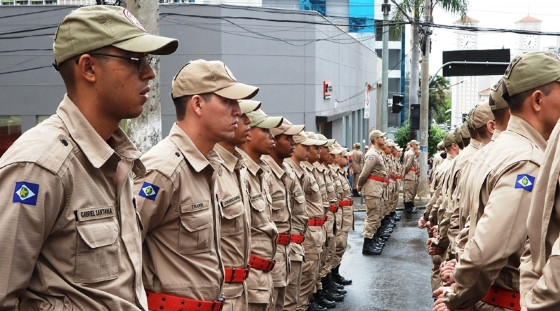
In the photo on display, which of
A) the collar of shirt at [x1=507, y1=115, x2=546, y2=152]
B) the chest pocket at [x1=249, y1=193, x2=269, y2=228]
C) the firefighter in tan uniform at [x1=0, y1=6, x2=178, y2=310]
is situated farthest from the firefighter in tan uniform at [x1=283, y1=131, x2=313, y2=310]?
the firefighter in tan uniform at [x1=0, y1=6, x2=178, y2=310]

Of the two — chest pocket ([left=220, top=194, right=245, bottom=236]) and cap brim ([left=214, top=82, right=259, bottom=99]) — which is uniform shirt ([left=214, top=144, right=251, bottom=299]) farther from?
cap brim ([left=214, top=82, right=259, bottom=99])

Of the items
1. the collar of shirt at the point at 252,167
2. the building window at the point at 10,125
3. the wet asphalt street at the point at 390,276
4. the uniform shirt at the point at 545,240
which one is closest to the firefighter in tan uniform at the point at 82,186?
the uniform shirt at the point at 545,240

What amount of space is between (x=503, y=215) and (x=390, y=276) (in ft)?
30.3

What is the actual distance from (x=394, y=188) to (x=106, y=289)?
18.6 meters

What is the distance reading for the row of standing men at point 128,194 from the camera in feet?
8.52

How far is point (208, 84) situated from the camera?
14.7 feet

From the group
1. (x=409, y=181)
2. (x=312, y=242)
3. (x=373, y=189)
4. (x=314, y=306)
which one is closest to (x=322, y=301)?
(x=314, y=306)

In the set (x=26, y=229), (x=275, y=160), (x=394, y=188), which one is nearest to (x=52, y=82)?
(x=394, y=188)

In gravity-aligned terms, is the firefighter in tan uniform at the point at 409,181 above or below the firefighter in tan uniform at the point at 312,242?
below

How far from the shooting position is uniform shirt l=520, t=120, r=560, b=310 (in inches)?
98.8

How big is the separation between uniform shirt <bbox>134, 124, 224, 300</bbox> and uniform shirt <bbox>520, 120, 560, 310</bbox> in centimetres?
171

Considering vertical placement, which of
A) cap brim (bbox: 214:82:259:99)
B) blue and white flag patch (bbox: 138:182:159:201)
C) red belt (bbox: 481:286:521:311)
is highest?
cap brim (bbox: 214:82:259:99)

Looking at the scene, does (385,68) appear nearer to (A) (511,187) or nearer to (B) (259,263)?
(B) (259,263)

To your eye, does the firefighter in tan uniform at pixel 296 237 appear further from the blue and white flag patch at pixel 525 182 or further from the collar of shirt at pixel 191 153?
the blue and white flag patch at pixel 525 182
